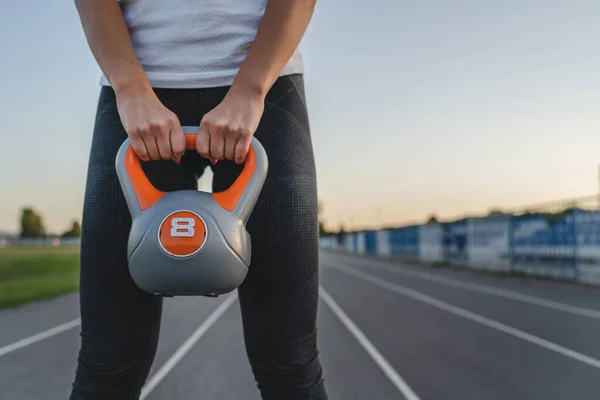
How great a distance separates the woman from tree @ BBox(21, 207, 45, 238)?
90.9 m

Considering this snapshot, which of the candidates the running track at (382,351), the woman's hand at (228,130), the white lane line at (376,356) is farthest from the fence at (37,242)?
the woman's hand at (228,130)

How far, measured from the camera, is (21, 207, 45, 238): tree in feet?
268

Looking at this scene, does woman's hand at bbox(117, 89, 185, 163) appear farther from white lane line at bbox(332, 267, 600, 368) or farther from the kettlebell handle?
white lane line at bbox(332, 267, 600, 368)

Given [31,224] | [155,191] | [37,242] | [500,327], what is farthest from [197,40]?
[31,224]

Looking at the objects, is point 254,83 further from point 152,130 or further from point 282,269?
point 282,269

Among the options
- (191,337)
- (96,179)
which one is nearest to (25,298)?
(191,337)

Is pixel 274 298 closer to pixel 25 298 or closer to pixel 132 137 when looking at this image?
pixel 132 137

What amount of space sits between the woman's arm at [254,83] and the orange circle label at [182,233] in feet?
0.39

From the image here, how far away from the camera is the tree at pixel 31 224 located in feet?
268

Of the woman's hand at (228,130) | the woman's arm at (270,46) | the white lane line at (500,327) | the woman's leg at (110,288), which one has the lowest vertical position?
the white lane line at (500,327)

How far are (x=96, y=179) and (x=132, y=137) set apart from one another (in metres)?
0.17

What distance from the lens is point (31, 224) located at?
83250 millimetres

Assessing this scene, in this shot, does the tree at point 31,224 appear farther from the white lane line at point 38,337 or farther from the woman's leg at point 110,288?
the woman's leg at point 110,288

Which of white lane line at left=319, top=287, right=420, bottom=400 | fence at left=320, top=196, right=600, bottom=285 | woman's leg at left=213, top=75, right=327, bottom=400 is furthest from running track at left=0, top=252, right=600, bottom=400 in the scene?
fence at left=320, top=196, right=600, bottom=285
